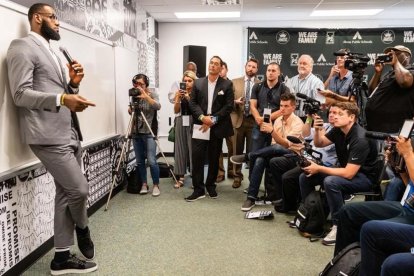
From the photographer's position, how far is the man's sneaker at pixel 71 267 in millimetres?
2285

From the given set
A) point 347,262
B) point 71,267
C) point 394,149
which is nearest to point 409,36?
point 394,149

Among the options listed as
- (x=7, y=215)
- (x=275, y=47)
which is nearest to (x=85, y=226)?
(x=7, y=215)

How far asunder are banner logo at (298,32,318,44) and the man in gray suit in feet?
16.2

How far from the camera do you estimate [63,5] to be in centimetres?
293

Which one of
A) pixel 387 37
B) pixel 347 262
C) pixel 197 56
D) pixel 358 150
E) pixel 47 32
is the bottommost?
pixel 347 262

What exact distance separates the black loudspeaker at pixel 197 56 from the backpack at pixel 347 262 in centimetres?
429

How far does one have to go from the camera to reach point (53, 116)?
2.11 meters

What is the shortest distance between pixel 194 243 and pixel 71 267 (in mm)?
934

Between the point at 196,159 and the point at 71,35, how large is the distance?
1814mm

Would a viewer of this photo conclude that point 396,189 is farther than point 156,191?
No

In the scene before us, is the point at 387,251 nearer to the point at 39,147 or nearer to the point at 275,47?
the point at 39,147

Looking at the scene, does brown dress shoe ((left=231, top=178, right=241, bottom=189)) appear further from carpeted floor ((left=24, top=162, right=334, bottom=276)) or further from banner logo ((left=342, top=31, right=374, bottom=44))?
banner logo ((left=342, top=31, right=374, bottom=44))

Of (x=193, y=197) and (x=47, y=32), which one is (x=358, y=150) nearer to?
(x=193, y=197)

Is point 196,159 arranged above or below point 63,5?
below
